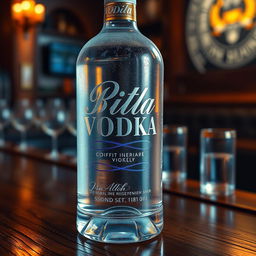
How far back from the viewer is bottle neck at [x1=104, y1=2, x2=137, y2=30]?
45cm

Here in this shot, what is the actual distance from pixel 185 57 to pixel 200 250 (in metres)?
3.86

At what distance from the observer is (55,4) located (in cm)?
532

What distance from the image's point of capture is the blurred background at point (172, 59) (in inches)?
118

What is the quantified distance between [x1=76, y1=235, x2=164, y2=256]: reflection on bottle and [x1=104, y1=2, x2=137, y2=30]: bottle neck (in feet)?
0.85

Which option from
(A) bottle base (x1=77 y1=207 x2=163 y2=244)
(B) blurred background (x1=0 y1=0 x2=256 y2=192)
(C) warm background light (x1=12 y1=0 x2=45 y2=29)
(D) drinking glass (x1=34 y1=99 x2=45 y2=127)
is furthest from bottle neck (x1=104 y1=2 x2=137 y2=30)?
(C) warm background light (x1=12 y1=0 x2=45 y2=29)

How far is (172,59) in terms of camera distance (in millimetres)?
4176

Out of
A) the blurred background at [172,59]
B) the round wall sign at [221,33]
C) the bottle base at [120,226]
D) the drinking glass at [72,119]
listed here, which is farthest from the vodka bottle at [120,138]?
the round wall sign at [221,33]

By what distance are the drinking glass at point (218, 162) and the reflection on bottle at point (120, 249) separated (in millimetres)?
287

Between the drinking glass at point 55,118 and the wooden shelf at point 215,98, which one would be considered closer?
the drinking glass at point 55,118

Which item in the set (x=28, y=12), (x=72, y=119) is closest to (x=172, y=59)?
(x=28, y=12)

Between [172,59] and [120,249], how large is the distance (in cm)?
391

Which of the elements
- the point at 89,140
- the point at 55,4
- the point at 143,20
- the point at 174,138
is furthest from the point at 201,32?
the point at 89,140

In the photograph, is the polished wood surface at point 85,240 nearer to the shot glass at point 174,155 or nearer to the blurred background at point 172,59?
the shot glass at point 174,155

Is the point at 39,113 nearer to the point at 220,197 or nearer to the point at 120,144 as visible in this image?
the point at 220,197
